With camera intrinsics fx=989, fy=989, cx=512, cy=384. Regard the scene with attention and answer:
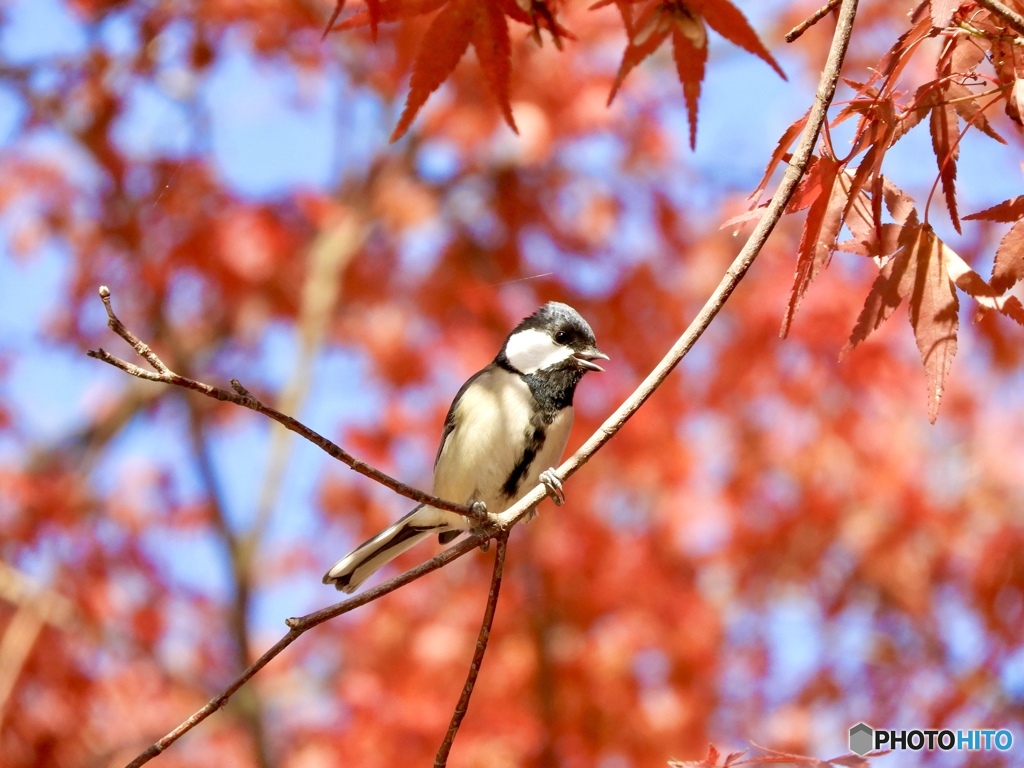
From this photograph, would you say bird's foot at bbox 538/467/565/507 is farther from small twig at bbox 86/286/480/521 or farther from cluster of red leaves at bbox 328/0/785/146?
cluster of red leaves at bbox 328/0/785/146

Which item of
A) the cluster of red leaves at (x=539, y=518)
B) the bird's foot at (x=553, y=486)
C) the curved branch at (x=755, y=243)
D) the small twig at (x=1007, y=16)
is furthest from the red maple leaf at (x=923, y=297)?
the cluster of red leaves at (x=539, y=518)

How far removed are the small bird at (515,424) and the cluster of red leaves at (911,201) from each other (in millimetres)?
1271

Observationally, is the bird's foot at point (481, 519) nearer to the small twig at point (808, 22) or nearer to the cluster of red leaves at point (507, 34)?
the cluster of red leaves at point (507, 34)

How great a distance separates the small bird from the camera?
274cm

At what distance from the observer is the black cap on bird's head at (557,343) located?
280cm

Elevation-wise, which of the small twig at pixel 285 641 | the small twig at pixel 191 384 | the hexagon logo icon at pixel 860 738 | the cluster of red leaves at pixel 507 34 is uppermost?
the cluster of red leaves at pixel 507 34

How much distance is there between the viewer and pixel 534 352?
2881 mm

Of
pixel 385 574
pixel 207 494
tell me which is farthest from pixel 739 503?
pixel 207 494

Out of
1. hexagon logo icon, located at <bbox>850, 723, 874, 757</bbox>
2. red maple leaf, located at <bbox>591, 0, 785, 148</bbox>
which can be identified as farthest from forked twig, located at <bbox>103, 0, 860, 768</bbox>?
hexagon logo icon, located at <bbox>850, 723, 874, 757</bbox>

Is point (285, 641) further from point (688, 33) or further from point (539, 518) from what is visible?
point (539, 518)

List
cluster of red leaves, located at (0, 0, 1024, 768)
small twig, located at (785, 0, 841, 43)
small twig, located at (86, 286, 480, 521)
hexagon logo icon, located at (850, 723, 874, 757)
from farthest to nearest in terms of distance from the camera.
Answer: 1. cluster of red leaves, located at (0, 0, 1024, 768)
2. hexagon logo icon, located at (850, 723, 874, 757)
3. small twig, located at (785, 0, 841, 43)
4. small twig, located at (86, 286, 480, 521)

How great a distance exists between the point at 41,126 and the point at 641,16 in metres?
3.50

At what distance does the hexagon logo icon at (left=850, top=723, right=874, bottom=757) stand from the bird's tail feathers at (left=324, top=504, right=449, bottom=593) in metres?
1.28

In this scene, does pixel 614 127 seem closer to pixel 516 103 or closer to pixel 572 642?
pixel 516 103
